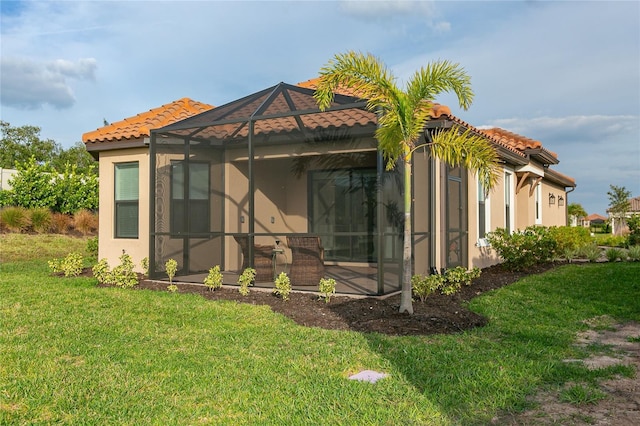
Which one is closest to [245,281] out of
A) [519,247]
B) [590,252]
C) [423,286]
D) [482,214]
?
[423,286]

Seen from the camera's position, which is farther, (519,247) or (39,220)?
(39,220)

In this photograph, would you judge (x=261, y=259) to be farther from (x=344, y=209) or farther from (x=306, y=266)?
(x=344, y=209)

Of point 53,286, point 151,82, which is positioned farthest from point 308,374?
point 151,82

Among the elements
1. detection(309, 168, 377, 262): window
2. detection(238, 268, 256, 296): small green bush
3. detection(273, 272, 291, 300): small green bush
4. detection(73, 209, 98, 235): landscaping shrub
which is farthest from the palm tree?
detection(73, 209, 98, 235): landscaping shrub

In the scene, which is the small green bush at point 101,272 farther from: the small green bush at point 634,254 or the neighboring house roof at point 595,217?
the neighboring house roof at point 595,217

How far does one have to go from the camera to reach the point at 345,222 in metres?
12.0

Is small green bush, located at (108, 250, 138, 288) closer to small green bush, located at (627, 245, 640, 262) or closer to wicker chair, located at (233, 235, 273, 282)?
wicker chair, located at (233, 235, 273, 282)

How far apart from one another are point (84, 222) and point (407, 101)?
644 inches

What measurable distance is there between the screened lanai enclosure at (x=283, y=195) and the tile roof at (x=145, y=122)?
1.14 metres

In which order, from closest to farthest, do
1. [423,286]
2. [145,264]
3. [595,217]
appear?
[423,286], [145,264], [595,217]

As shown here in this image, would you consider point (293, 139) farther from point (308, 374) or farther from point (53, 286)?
point (308, 374)

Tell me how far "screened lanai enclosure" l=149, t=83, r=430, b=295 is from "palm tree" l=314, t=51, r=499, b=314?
2.88 ft

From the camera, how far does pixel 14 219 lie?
17406 millimetres

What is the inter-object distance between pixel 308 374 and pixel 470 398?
1323mm
